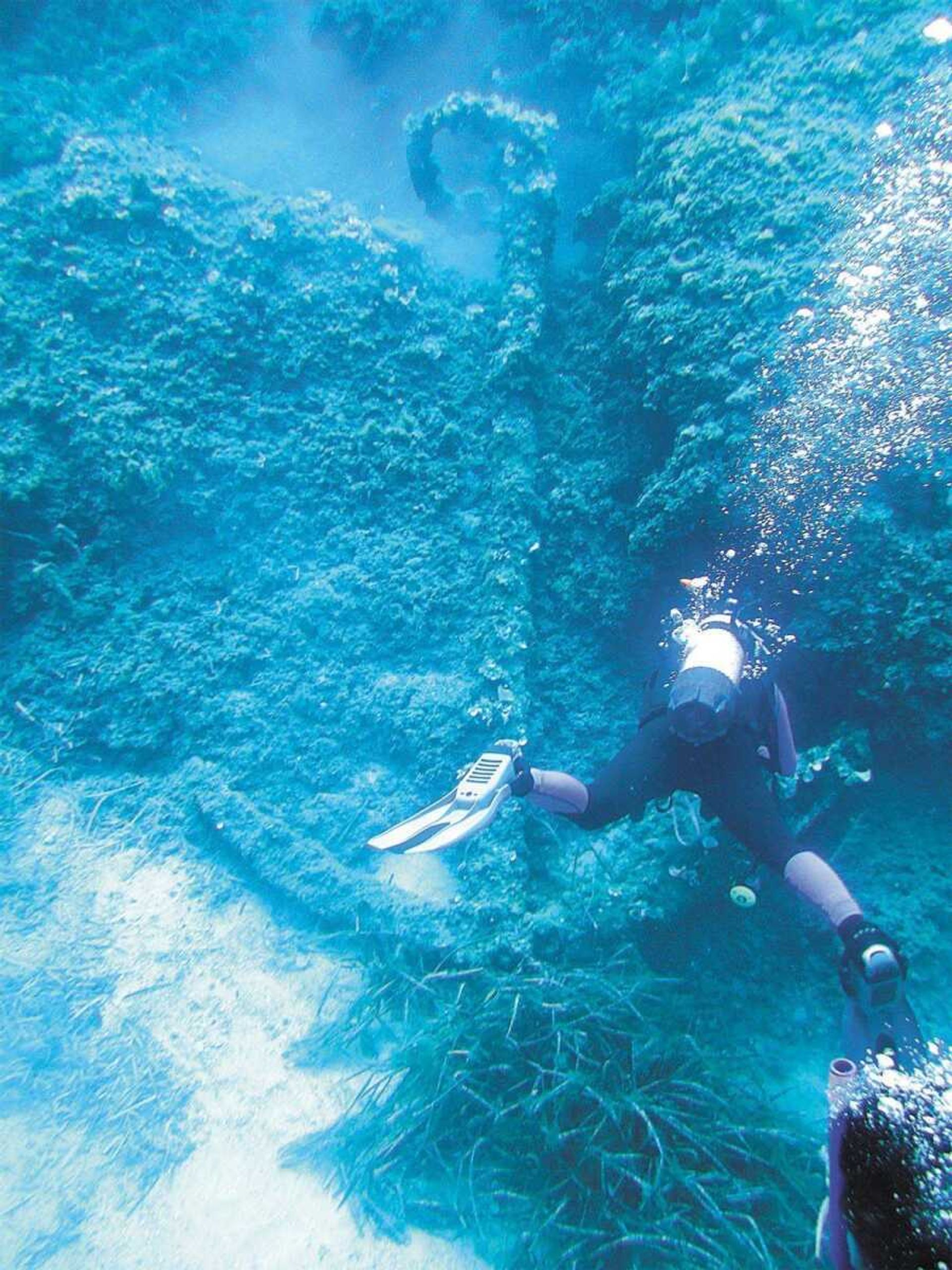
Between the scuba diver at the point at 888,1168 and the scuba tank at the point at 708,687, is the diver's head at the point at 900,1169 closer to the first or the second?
the scuba diver at the point at 888,1168

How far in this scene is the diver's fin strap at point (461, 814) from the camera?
2.80 m

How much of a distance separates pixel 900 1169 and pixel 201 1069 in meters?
2.95

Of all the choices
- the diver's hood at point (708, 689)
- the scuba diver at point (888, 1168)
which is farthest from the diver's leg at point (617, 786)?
the scuba diver at point (888, 1168)

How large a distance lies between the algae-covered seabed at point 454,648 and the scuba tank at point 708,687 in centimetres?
59

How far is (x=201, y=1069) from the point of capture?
9.46 ft

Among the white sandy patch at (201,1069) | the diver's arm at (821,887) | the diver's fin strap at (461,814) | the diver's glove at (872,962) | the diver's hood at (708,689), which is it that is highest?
the diver's hood at (708,689)

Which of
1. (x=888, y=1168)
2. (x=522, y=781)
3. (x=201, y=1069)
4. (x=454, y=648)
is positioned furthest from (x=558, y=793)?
(x=201, y=1069)

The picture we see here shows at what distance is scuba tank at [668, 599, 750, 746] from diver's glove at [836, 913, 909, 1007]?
0.92 meters

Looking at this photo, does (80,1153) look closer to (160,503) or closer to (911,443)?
(160,503)

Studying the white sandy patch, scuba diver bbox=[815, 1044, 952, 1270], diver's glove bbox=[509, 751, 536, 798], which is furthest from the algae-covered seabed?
diver's glove bbox=[509, 751, 536, 798]

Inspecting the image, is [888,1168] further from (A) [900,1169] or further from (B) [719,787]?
(B) [719,787]

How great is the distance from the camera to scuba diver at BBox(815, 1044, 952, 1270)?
2.01 meters

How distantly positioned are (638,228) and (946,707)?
3.35 m

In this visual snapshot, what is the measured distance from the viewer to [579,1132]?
255 centimetres
